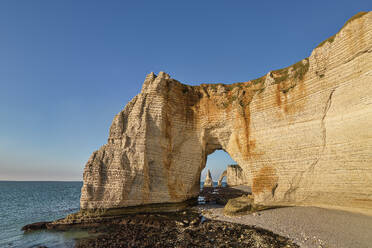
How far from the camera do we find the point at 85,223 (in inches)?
500

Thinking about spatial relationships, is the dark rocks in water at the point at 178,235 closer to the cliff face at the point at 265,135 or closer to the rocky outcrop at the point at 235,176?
the cliff face at the point at 265,135

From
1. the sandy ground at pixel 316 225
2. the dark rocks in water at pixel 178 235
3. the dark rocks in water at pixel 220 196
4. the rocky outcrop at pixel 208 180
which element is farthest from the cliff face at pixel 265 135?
the rocky outcrop at pixel 208 180

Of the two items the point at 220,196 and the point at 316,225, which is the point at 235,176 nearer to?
the point at 220,196

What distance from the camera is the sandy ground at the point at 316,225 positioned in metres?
7.75

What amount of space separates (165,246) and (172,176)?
796 centimetres

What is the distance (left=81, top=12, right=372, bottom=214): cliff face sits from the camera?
9.82 m

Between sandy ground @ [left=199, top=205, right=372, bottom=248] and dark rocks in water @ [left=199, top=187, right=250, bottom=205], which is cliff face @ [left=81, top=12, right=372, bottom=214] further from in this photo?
dark rocks in water @ [left=199, top=187, right=250, bottom=205]

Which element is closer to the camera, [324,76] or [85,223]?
[324,76]

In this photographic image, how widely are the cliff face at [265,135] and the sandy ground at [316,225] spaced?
1104 mm

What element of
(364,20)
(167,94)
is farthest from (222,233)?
(364,20)

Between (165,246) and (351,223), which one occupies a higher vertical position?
(351,223)

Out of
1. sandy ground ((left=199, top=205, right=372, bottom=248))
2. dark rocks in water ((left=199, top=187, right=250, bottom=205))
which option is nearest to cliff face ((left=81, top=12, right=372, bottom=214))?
sandy ground ((left=199, top=205, right=372, bottom=248))

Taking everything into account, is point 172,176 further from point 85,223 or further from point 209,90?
point 209,90

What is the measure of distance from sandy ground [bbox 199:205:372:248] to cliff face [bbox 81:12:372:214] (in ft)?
3.62
